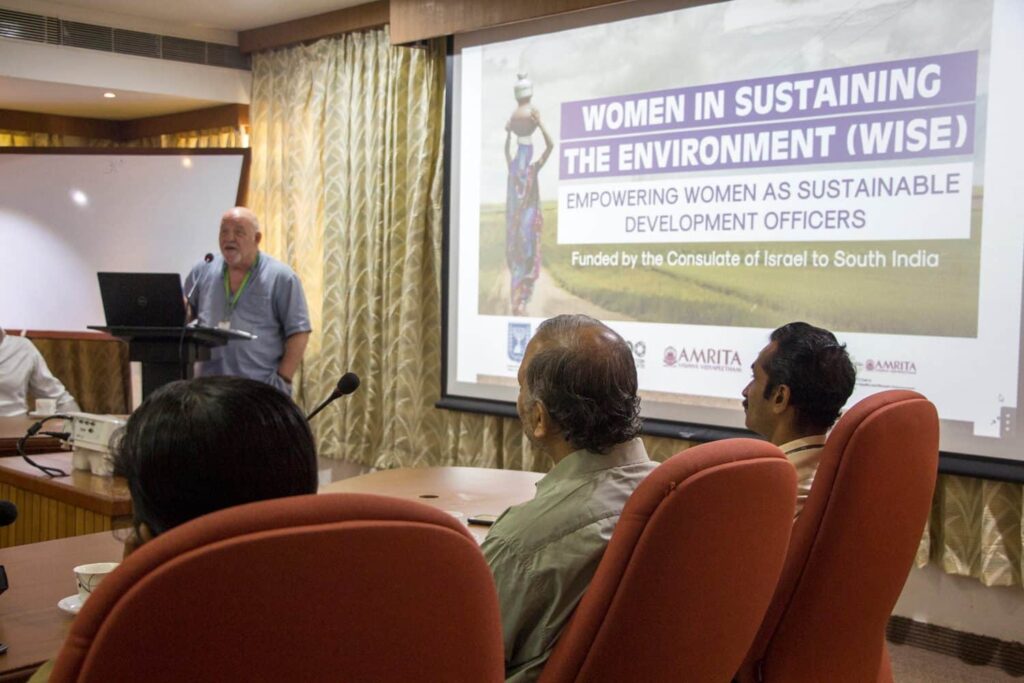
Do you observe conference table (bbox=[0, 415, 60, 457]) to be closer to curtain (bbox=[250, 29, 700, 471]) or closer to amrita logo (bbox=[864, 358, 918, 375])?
curtain (bbox=[250, 29, 700, 471])

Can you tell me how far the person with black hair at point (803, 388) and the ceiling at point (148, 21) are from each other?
3.86 meters

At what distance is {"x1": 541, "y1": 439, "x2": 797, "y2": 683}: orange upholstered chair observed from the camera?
4.16ft

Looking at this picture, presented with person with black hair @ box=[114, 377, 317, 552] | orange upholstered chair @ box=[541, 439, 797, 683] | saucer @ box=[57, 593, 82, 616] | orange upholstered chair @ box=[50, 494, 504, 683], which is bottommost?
saucer @ box=[57, 593, 82, 616]

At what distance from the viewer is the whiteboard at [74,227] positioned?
622 cm

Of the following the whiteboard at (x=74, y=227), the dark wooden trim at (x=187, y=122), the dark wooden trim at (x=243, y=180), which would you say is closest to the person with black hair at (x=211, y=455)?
the dark wooden trim at (x=243, y=180)

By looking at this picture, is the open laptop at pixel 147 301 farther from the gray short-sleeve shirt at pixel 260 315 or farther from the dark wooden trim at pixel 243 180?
the dark wooden trim at pixel 243 180

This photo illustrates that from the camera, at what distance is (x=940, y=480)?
361 cm

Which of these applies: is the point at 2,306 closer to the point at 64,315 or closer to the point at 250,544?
the point at 64,315

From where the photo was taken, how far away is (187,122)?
669 cm

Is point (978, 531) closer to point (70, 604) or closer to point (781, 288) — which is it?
point (781, 288)

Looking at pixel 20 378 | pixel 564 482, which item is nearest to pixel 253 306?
pixel 20 378

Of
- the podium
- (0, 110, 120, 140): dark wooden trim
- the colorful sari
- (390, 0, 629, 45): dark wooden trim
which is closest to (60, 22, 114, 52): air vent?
(0, 110, 120, 140): dark wooden trim

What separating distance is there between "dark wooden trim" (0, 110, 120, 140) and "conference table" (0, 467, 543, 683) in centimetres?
Answer: 496

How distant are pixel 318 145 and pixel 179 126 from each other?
150 centimetres
